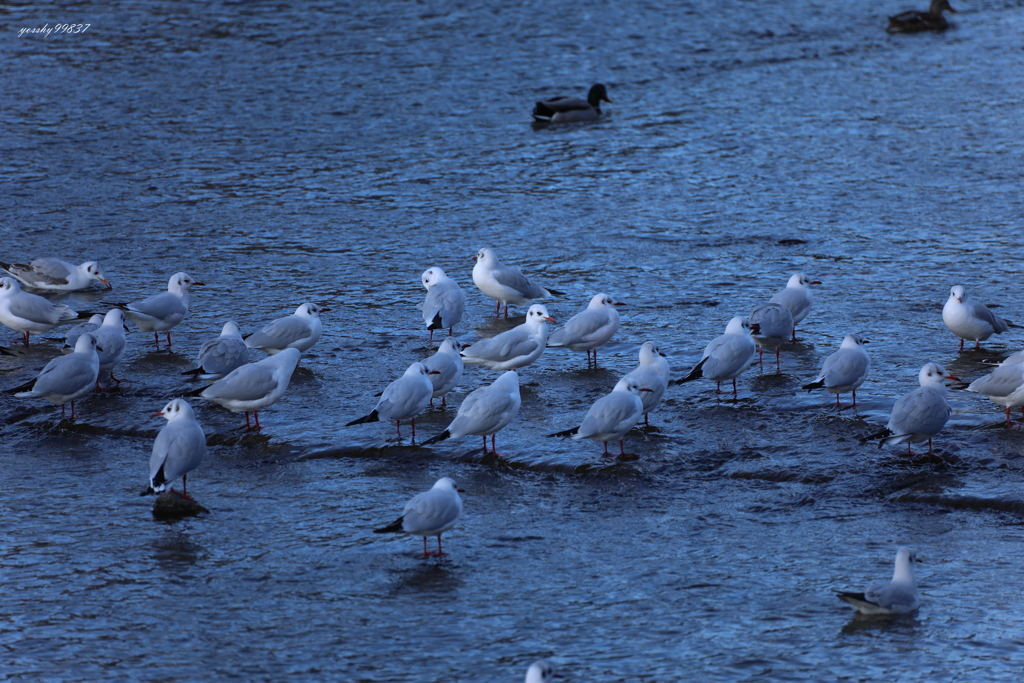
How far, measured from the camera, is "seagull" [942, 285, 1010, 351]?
1014 cm

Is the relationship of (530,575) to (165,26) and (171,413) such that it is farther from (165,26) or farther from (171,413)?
(165,26)

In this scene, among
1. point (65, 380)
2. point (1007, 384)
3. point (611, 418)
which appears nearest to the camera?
point (611, 418)

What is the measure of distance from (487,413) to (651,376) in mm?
1355

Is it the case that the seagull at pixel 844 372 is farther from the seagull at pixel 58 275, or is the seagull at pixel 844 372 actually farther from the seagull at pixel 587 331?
the seagull at pixel 58 275

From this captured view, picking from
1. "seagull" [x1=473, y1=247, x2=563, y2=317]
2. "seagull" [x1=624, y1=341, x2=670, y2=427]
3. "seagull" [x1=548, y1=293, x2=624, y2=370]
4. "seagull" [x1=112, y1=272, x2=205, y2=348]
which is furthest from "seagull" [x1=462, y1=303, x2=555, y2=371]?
"seagull" [x1=112, y1=272, x2=205, y2=348]

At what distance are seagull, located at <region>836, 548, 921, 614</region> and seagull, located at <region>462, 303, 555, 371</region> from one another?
414 cm

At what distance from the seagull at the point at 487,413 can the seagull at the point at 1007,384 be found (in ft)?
10.9

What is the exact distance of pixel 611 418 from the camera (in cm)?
844

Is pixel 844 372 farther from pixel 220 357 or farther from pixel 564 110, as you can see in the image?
pixel 564 110

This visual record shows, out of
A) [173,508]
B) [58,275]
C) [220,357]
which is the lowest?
[173,508]

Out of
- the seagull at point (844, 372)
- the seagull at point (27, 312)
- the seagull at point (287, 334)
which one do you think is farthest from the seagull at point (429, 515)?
the seagull at point (27, 312)

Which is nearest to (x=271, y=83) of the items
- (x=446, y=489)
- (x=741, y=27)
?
(x=741, y=27)

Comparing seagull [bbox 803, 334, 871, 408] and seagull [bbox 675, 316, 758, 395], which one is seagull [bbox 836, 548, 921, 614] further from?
seagull [bbox 675, 316, 758, 395]

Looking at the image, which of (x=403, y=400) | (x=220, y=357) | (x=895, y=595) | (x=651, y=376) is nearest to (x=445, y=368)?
(x=403, y=400)
